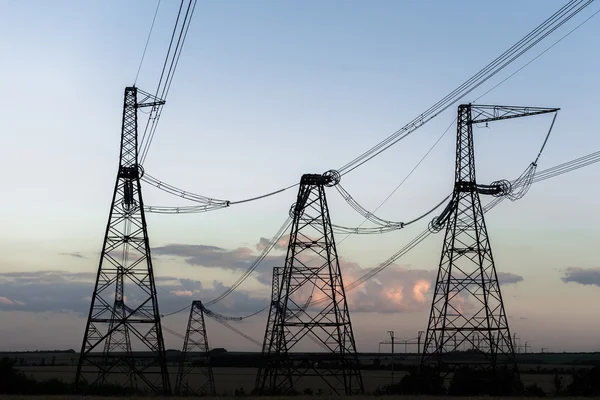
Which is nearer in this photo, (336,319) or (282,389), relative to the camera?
(336,319)

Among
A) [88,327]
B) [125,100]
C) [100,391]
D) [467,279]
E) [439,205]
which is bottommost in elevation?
[100,391]

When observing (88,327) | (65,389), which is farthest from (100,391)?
(88,327)

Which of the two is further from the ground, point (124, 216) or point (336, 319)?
point (124, 216)

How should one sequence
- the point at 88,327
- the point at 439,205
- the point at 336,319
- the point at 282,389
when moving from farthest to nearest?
the point at 439,205
the point at 282,389
the point at 336,319
the point at 88,327

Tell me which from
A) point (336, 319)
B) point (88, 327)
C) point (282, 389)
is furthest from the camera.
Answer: point (282, 389)

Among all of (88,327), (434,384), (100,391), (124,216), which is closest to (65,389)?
(100,391)

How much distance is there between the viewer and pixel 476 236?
65375mm

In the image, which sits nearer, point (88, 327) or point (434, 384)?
point (88, 327)

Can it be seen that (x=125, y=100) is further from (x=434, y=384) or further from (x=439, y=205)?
(x=434, y=384)

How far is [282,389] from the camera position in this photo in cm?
6631

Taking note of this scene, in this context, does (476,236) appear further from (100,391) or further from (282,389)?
(100,391)

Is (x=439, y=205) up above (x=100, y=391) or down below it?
above

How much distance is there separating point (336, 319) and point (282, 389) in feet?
29.7

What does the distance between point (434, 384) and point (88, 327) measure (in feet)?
107
